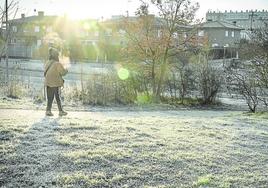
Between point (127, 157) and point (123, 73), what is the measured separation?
1347cm

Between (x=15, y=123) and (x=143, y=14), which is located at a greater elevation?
(x=143, y=14)

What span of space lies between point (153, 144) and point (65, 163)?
1.73 metres

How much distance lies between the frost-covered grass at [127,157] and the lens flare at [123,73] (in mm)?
10476

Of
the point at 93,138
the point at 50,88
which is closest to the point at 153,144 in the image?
the point at 93,138

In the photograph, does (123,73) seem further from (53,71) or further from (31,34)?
(31,34)

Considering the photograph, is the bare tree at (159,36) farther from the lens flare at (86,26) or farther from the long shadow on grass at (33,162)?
the lens flare at (86,26)

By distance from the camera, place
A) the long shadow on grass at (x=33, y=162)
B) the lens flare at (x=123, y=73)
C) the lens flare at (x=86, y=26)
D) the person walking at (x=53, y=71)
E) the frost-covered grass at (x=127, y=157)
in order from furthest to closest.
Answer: the lens flare at (x=86, y=26), the lens flare at (x=123, y=73), the person walking at (x=53, y=71), the frost-covered grass at (x=127, y=157), the long shadow on grass at (x=33, y=162)

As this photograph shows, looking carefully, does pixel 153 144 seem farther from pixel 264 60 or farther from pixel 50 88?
pixel 264 60

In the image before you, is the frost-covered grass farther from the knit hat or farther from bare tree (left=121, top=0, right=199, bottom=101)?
bare tree (left=121, top=0, right=199, bottom=101)

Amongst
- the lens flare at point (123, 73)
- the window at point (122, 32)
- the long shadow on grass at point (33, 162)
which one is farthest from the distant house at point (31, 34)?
the long shadow on grass at point (33, 162)

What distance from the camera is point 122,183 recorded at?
5.05 m

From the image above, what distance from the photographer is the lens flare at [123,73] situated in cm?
1863

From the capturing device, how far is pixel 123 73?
19266mm

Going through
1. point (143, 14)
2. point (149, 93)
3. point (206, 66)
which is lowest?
point (149, 93)
